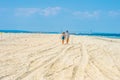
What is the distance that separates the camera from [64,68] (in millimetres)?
13117

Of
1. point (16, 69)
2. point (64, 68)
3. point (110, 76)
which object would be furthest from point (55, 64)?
point (110, 76)

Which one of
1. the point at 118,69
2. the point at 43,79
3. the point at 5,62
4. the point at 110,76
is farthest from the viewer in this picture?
the point at 5,62

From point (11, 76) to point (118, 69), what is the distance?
5002 mm

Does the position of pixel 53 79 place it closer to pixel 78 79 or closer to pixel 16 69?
pixel 78 79

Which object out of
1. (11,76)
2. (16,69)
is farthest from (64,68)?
(11,76)

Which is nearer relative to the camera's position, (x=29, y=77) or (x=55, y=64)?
(x=29, y=77)

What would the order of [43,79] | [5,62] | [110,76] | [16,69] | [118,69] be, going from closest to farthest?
1. [43,79]
2. [110,76]
3. [16,69]
4. [118,69]
5. [5,62]

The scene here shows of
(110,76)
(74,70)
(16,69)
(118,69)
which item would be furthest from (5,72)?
(118,69)

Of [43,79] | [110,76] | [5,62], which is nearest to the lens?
[43,79]

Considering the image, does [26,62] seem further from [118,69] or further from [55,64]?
[118,69]

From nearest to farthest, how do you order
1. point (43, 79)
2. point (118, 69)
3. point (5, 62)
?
point (43, 79) → point (118, 69) → point (5, 62)

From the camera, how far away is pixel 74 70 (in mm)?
12594

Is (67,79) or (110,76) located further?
(110,76)

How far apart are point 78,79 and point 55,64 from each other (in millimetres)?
3677
